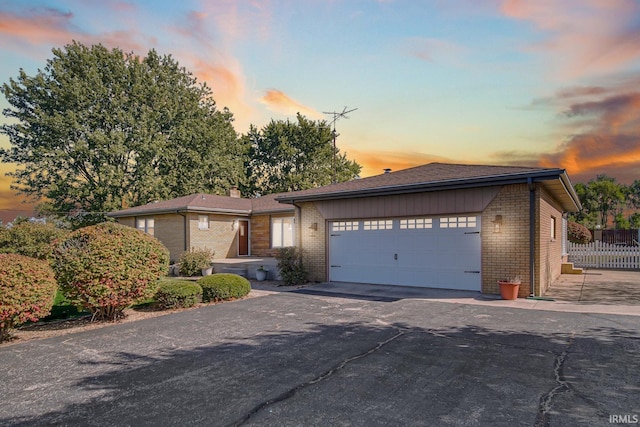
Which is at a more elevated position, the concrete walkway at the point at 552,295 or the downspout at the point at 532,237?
the downspout at the point at 532,237

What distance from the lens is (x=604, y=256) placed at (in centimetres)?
1912

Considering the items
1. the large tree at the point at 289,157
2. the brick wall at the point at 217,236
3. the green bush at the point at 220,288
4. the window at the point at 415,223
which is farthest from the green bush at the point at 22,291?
the large tree at the point at 289,157

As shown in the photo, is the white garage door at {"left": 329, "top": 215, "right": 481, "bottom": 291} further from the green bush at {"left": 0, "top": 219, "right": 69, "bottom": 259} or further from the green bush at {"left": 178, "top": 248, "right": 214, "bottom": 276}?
the green bush at {"left": 0, "top": 219, "right": 69, "bottom": 259}

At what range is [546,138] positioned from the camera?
630 inches

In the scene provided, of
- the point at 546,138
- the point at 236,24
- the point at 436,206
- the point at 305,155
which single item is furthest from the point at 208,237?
the point at 305,155

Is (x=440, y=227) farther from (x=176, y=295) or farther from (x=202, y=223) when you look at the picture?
(x=202, y=223)

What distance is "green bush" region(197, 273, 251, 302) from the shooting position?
10406 millimetres

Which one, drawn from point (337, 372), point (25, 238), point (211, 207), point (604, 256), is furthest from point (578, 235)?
point (25, 238)

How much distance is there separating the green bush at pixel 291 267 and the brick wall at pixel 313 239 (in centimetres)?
33

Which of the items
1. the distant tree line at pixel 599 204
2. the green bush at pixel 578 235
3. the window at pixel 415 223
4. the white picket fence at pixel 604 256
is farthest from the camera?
the distant tree line at pixel 599 204

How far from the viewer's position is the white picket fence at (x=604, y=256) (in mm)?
18391

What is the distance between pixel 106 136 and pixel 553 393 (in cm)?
3192

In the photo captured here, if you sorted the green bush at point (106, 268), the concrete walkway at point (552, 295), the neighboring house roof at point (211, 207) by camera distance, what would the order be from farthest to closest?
the neighboring house roof at point (211, 207), the concrete walkway at point (552, 295), the green bush at point (106, 268)

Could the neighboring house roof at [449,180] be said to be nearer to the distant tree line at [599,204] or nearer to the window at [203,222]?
the window at [203,222]
